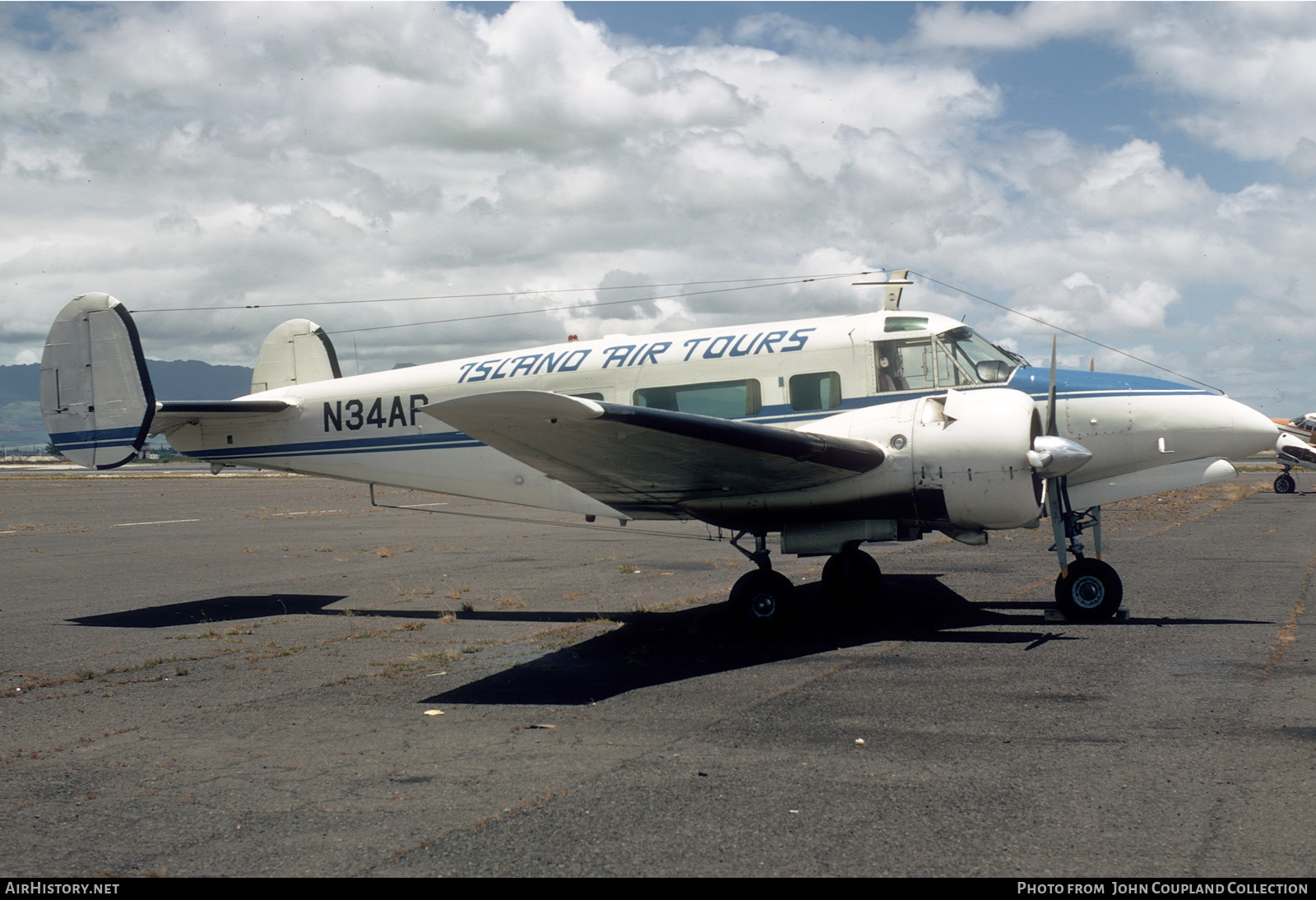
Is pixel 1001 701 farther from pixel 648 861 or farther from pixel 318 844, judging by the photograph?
pixel 318 844

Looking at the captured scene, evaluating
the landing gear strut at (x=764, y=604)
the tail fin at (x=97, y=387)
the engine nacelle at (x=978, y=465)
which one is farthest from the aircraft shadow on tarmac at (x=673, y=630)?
the tail fin at (x=97, y=387)

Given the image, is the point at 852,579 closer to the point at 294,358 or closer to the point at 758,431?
the point at 758,431

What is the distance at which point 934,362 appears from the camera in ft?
36.4

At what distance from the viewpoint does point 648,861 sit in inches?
173

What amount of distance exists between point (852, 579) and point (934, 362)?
3.03 meters

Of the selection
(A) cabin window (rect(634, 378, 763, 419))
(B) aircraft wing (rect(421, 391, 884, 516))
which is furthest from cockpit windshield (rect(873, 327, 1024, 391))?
(B) aircraft wing (rect(421, 391, 884, 516))

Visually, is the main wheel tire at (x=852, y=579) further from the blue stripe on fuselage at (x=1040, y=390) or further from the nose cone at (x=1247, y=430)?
the nose cone at (x=1247, y=430)

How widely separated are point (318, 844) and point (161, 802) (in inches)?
50.9

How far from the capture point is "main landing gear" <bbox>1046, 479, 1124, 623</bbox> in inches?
405

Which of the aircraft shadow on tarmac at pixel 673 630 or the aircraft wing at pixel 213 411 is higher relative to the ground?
the aircraft wing at pixel 213 411

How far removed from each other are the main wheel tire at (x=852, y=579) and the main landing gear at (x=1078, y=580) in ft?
7.86

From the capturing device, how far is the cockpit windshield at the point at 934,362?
11.0 metres

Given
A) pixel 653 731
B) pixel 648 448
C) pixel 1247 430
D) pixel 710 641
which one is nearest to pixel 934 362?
pixel 1247 430

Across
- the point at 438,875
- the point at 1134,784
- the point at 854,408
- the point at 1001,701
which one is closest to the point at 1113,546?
the point at 854,408
